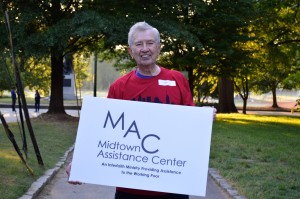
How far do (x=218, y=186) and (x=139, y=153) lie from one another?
5171mm

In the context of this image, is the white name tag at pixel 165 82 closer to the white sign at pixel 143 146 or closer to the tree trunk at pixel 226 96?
the white sign at pixel 143 146

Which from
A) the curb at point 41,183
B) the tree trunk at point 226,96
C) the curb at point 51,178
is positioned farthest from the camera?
the tree trunk at point 226,96

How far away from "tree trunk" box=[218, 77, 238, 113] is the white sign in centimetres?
3463

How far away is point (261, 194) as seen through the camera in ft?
23.7

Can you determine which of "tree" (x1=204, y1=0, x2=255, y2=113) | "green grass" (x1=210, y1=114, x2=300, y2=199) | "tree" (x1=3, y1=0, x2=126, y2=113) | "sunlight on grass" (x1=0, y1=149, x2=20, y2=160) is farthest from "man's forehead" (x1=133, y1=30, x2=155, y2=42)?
"tree" (x1=204, y1=0, x2=255, y2=113)

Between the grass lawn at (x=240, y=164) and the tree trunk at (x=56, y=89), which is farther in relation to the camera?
the tree trunk at (x=56, y=89)

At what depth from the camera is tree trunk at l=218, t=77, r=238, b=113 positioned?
37.9m

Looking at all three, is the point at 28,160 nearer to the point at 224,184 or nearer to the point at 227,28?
the point at 224,184

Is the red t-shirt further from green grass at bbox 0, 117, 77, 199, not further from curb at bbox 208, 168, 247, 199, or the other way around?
curb at bbox 208, 168, 247, 199

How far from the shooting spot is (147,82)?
3.51m

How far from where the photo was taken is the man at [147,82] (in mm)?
3494

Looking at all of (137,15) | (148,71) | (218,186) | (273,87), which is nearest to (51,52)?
(137,15)

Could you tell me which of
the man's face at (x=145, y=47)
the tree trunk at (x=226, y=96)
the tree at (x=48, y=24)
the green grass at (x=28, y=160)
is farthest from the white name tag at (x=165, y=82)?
the tree trunk at (x=226, y=96)

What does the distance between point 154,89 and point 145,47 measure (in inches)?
11.8
